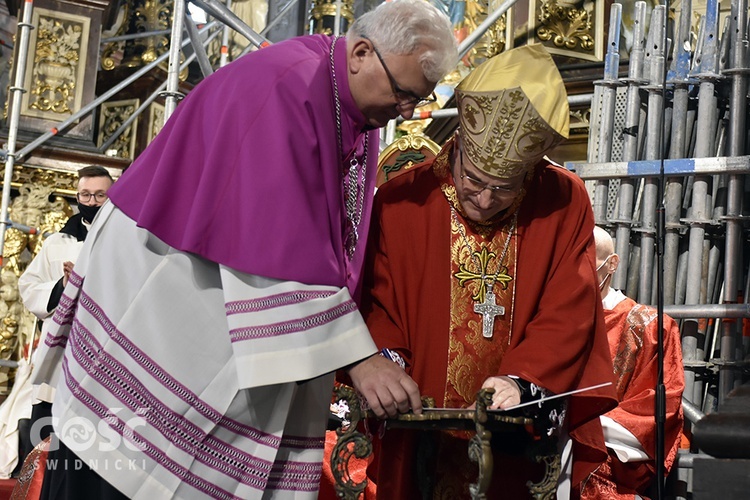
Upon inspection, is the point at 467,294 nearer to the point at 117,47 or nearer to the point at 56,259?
the point at 56,259

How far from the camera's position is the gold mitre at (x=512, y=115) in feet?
9.77

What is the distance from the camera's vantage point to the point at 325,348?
2.54 metres

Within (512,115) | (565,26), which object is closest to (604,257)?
(512,115)

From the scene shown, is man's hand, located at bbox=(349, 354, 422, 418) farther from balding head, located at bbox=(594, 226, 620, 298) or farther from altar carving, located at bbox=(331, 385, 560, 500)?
balding head, located at bbox=(594, 226, 620, 298)

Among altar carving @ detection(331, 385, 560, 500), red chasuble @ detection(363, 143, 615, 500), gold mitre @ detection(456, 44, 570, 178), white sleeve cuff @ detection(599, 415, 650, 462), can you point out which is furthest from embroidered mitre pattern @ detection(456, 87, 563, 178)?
white sleeve cuff @ detection(599, 415, 650, 462)

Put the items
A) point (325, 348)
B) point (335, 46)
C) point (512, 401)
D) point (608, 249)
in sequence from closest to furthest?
1. point (325, 348)
2. point (512, 401)
3. point (335, 46)
4. point (608, 249)

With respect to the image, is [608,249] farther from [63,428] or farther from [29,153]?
[29,153]

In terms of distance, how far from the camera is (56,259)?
5.88 meters

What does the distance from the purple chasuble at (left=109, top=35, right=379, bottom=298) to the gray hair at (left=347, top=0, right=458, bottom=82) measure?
0.16 metres

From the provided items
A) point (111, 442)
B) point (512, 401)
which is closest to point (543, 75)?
point (512, 401)

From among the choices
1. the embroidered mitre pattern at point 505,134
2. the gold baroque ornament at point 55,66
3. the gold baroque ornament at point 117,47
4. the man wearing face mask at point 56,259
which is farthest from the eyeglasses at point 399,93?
the gold baroque ornament at point 117,47

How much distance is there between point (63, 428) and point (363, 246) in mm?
921

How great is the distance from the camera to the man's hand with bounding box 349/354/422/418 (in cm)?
254

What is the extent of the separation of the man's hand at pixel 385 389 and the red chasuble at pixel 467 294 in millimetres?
451
